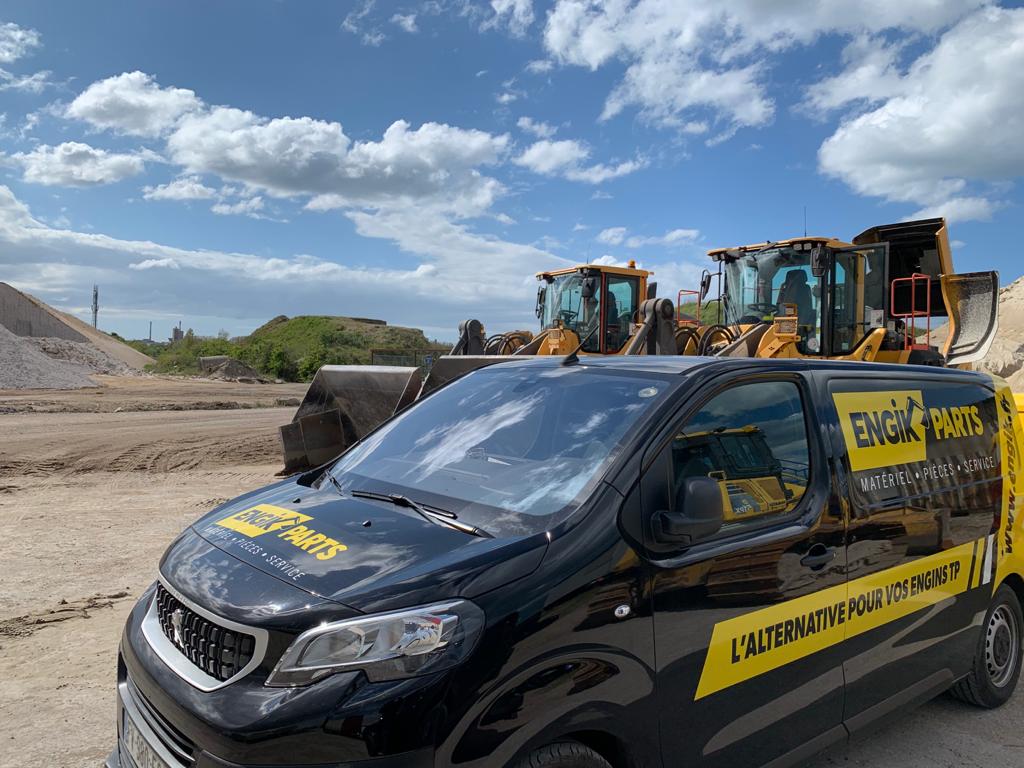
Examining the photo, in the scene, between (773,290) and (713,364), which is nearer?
(713,364)

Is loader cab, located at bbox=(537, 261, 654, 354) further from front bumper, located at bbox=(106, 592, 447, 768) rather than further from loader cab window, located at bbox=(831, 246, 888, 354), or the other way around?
front bumper, located at bbox=(106, 592, 447, 768)

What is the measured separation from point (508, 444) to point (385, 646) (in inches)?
49.7

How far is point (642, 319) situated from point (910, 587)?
8749 mm

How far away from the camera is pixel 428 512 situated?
273cm

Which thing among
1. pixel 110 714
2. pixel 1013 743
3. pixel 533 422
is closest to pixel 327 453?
pixel 110 714

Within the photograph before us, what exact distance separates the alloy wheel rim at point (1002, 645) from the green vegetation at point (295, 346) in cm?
2645

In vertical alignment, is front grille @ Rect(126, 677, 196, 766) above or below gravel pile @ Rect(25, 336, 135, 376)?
below

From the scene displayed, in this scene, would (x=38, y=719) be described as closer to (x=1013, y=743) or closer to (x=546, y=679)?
(x=546, y=679)

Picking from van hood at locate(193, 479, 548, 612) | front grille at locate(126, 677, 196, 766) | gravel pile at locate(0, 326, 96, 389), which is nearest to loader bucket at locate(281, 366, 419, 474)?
van hood at locate(193, 479, 548, 612)

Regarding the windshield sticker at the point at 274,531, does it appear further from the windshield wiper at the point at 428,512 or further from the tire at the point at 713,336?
the tire at the point at 713,336

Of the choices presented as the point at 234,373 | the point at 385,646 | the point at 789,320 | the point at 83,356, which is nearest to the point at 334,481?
the point at 385,646

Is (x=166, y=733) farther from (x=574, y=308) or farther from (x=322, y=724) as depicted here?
(x=574, y=308)

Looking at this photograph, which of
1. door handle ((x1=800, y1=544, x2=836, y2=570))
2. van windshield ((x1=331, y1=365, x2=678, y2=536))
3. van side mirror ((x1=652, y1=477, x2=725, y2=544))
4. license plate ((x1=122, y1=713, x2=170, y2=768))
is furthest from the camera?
door handle ((x1=800, y1=544, x2=836, y2=570))

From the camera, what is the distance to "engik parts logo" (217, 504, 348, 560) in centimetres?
255
